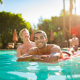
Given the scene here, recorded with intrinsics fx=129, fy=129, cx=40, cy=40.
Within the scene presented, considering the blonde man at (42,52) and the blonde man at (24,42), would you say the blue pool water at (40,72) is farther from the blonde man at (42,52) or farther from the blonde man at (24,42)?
the blonde man at (24,42)

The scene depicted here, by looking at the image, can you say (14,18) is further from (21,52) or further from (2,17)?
(21,52)

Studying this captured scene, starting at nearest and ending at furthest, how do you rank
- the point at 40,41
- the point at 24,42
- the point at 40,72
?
the point at 40,72, the point at 40,41, the point at 24,42

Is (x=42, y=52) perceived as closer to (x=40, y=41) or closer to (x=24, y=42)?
(x=40, y=41)

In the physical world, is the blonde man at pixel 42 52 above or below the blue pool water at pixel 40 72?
above

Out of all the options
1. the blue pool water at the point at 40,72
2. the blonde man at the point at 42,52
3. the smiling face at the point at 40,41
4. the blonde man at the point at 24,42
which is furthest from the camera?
the blonde man at the point at 24,42

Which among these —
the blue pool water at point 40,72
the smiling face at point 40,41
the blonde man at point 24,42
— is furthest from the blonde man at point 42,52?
the blonde man at point 24,42

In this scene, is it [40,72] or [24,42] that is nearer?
[40,72]

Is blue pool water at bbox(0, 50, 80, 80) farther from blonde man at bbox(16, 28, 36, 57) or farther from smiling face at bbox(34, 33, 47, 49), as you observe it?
blonde man at bbox(16, 28, 36, 57)

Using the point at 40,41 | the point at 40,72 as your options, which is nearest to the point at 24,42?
the point at 40,41

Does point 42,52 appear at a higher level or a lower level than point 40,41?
lower

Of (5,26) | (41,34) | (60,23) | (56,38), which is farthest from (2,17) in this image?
(41,34)

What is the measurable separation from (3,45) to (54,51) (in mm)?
15862

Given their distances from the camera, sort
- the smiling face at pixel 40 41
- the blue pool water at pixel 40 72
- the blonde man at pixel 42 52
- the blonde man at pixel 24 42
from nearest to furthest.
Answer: the blue pool water at pixel 40 72 → the blonde man at pixel 42 52 → the smiling face at pixel 40 41 → the blonde man at pixel 24 42

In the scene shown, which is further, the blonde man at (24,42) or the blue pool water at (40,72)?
the blonde man at (24,42)
